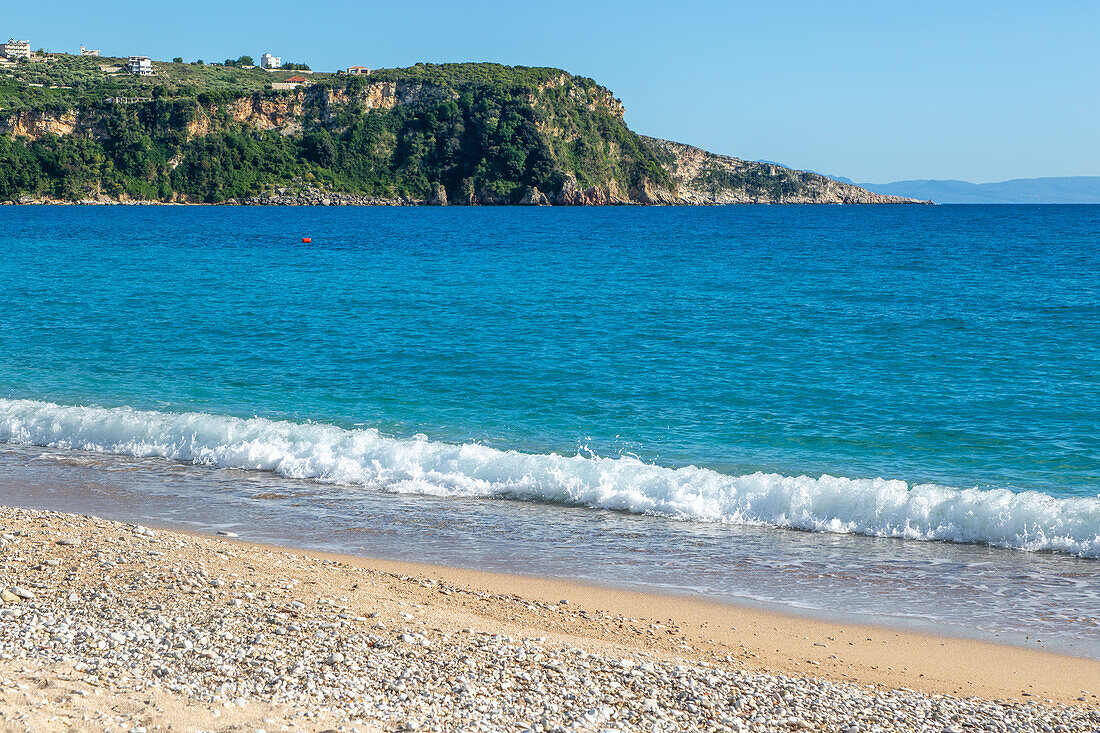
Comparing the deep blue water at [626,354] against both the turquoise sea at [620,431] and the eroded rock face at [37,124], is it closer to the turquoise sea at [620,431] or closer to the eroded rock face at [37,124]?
the turquoise sea at [620,431]

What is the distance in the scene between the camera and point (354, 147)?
170 metres

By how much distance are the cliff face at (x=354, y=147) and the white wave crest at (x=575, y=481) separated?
450 feet

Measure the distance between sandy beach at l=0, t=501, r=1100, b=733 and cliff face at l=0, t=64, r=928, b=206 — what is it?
145 metres

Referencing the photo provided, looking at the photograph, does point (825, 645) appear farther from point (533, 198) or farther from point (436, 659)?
point (533, 198)

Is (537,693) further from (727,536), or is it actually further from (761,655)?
(727,536)

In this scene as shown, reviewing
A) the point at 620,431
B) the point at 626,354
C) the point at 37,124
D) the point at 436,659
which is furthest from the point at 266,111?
the point at 436,659

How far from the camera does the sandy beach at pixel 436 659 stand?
215 inches

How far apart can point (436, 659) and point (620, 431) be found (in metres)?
8.69

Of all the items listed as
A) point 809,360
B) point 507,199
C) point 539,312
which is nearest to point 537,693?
point 809,360

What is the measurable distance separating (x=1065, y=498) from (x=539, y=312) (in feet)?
62.0

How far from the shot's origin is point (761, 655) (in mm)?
7004

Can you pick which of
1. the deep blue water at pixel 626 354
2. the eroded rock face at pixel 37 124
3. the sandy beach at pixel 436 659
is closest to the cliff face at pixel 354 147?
the eroded rock face at pixel 37 124

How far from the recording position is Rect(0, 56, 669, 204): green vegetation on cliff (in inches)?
5566

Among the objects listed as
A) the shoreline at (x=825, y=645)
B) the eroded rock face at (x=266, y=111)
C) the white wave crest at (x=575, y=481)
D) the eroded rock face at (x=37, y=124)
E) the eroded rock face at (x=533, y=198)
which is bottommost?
the shoreline at (x=825, y=645)
